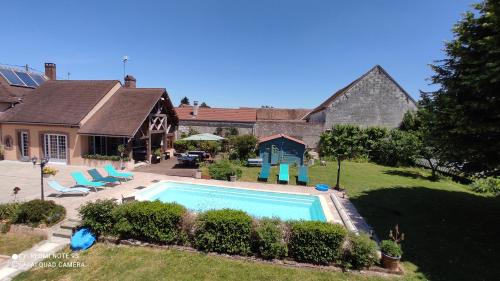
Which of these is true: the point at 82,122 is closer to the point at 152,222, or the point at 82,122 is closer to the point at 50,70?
the point at 50,70

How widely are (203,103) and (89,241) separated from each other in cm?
11280

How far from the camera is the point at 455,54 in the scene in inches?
376

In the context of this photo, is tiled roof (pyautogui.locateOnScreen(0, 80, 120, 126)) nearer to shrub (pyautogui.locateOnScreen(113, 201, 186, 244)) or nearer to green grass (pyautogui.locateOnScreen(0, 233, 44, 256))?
green grass (pyautogui.locateOnScreen(0, 233, 44, 256))

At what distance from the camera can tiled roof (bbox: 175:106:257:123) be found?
33219 millimetres

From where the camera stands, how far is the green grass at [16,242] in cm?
816

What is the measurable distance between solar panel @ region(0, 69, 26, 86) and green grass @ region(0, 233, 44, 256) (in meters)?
22.8

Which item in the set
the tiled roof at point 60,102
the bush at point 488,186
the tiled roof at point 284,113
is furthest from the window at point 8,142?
the bush at point 488,186

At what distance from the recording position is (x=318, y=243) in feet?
25.1

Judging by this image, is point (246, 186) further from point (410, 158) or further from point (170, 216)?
point (410, 158)

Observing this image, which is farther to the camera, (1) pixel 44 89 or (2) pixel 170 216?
(1) pixel 44 89

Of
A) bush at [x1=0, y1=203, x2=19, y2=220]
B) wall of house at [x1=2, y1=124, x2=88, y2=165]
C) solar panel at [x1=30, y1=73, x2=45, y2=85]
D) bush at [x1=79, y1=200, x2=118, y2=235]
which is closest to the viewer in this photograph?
bush at [x1=79, y1=200, x2=118, y2=235]

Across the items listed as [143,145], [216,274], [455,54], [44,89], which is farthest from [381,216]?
[44,89]

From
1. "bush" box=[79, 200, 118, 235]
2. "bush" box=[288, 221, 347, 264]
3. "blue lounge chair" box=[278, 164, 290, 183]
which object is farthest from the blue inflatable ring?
"bush" box=[79, 200, 118, 235]

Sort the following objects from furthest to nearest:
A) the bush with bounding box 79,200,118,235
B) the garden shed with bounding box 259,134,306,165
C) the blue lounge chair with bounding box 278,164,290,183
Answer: the garden shed with bounding box 259,134,306,165 → the blue lounge chair with bounding box 278,164,290,183 → the bush with bounding box 79,200,118,235
